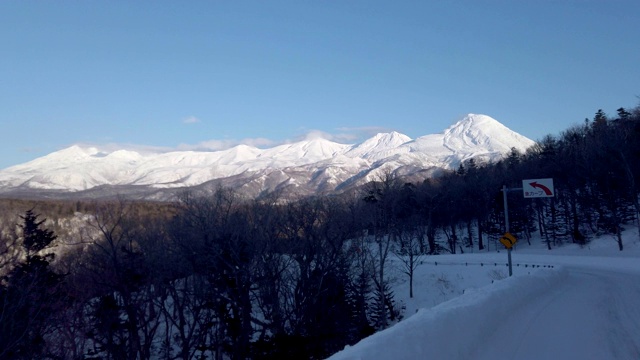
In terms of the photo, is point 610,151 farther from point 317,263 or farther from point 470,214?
point 317,263

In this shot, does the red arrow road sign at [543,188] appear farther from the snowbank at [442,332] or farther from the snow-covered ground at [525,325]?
the snowbank at [442,332]

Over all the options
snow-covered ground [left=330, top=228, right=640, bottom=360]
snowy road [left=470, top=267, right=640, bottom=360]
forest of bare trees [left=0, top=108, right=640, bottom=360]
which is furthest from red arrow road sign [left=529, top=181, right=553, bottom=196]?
forest of bare trees [left=0, top=108, right=640, bottom=360]

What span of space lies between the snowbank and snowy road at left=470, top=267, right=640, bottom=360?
209 millimetres

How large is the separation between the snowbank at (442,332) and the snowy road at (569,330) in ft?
0.68

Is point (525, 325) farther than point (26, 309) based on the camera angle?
No

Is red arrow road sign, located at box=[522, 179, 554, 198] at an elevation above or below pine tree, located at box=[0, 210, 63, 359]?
above

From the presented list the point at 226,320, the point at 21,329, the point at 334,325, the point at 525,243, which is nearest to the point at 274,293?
the point at 226,320

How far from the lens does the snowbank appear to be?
6.32m

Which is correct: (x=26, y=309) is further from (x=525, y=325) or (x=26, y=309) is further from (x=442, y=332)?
(x=525, y=325)

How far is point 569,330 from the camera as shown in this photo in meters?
10.2

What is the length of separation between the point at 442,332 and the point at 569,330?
413 centimetres

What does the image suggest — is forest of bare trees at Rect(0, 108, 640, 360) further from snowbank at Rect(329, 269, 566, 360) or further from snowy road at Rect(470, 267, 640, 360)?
snowy road at Rect(470, 267, 640, 360)

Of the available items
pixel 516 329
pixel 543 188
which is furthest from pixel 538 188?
pixel 516 329

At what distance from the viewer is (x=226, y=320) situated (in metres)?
25.6
